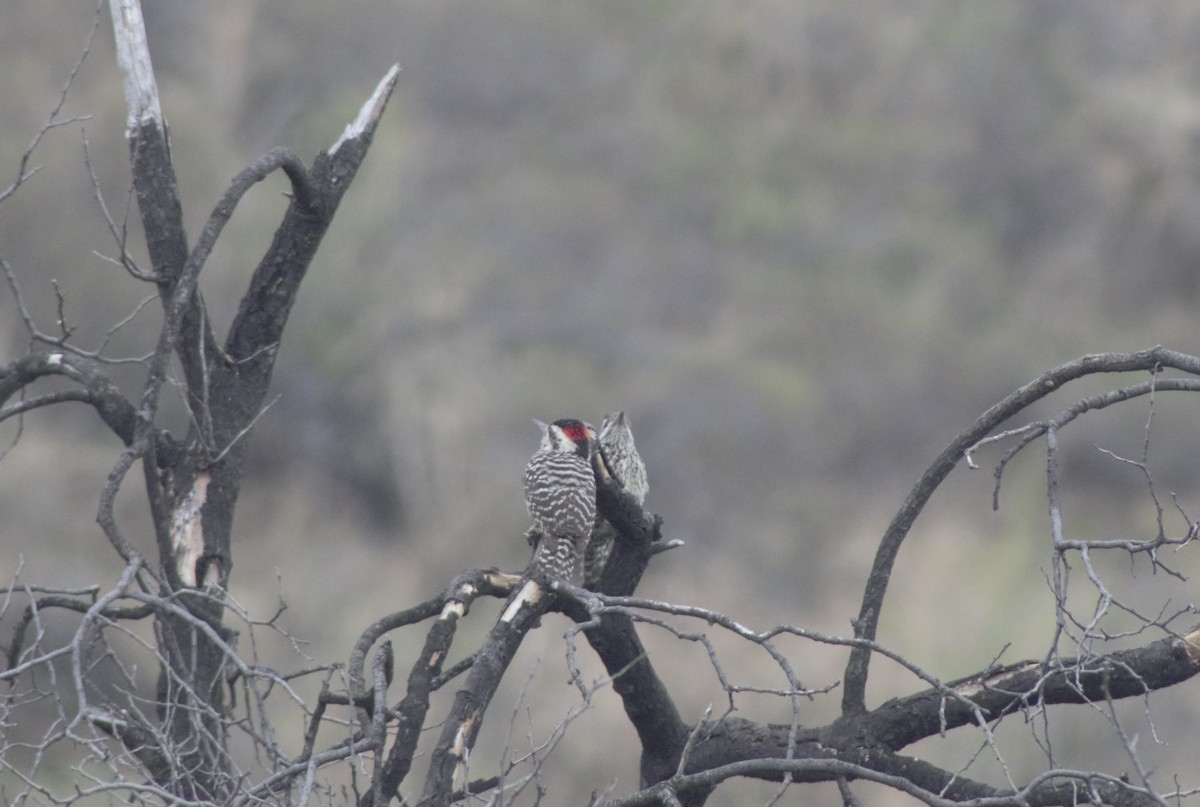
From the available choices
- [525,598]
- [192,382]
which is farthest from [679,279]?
[525,598]

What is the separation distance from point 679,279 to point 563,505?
768 inches

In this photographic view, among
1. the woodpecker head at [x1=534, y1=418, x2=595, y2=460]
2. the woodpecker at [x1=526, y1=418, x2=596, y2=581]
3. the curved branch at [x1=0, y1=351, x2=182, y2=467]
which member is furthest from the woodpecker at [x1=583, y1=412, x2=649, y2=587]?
the curved branch at [x1=0, y1=351, x2=182, y2=467]

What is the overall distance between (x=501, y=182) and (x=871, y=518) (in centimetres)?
925

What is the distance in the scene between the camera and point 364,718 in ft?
12.0

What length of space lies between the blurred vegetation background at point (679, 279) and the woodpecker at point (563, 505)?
9.67 metres

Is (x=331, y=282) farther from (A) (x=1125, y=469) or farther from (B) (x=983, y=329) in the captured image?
(A) (x=1125, y=469)

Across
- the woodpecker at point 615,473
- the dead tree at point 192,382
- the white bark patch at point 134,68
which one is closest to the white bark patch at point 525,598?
the dead tree at point 192,382

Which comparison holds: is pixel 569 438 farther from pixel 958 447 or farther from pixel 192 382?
pixel 958 447

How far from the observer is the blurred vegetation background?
1836cm

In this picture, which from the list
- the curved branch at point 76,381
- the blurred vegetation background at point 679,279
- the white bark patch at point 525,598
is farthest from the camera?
the blurred vegetation background at point 679,279

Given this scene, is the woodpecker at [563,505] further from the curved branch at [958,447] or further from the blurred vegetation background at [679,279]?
the blurred vegetation background at [679,279]

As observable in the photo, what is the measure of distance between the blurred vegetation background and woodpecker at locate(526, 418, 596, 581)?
9666 millimetres

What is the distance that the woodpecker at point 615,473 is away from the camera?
529 cm

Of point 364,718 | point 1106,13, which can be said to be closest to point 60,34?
point 1106,13
